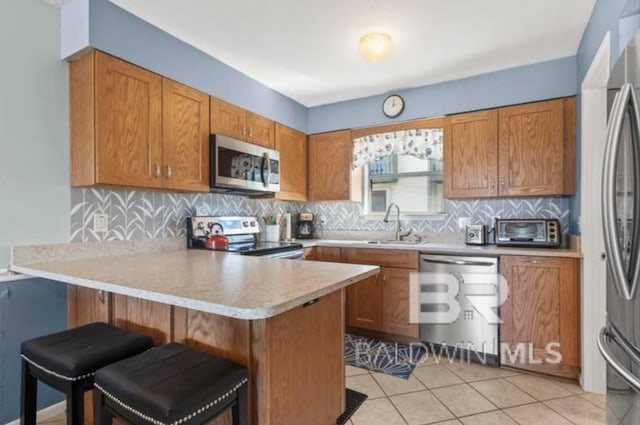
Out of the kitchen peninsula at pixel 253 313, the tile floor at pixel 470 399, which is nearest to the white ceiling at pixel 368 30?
the kitchen peninsula at pixel 253 313

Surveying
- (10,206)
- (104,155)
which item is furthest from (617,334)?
(10,206)

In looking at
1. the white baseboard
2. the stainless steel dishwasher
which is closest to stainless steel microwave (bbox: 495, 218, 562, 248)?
the stainless steel dishwasher

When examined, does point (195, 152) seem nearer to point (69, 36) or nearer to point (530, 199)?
point (69, 36)

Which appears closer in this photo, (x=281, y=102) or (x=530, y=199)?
(x=530, y=199)

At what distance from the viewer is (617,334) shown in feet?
3.80

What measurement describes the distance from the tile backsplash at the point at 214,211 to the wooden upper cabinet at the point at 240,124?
0.60m

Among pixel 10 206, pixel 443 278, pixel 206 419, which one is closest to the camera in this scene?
pixel 206 419

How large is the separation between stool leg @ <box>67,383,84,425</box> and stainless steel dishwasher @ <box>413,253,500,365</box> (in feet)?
8.01

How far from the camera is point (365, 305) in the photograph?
3.21m

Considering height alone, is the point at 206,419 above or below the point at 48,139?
below

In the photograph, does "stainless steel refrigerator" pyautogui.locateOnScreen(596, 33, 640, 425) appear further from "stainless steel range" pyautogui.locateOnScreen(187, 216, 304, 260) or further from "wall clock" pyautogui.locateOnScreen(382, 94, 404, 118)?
"wall clock" pyautogui.locateOnScreen(382, 94, 404, 118)

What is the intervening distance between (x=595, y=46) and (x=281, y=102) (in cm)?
258

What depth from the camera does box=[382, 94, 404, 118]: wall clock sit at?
3.43 m

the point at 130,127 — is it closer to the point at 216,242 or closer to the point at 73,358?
the point at 216,242
